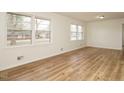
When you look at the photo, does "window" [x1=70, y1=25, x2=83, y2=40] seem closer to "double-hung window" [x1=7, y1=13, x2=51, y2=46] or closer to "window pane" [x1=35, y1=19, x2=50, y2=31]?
"window pane" [x1=35, y1=19, x2=50, y2=31]

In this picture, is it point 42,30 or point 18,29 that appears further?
point 42,30

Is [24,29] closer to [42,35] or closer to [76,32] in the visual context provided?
[42,35]

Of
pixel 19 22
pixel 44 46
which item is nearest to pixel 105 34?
pixel 44 46

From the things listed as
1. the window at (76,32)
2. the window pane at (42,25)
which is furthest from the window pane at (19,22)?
the window at (76,32)

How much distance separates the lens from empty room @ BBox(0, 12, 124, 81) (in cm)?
328

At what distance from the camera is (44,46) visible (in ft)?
17.5

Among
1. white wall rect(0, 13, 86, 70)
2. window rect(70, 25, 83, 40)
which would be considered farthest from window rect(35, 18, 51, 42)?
window rect(70, 25, 83, 40)

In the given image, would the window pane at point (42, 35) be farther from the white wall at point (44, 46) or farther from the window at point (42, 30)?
the white wall at point (44, 46)

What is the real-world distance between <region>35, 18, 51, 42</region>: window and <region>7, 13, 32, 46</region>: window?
46 cm

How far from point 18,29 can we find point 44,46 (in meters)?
1.51

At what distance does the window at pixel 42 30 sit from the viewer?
A: 4982 millimetres
